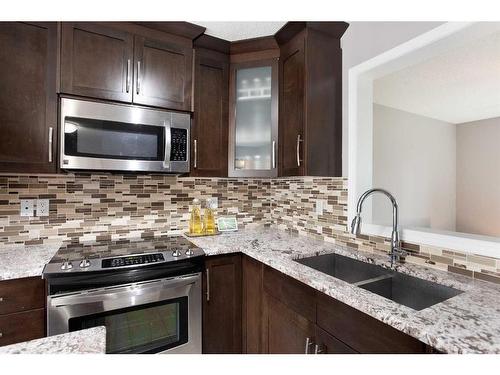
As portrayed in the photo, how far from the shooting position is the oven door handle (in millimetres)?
1336

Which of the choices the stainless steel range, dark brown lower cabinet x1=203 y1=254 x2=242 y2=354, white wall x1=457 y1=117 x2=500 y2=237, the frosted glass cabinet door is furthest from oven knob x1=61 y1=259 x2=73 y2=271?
white wall x1=457 y1=117 x2=500 y2=237

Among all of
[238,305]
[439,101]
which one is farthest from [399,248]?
[439,101]

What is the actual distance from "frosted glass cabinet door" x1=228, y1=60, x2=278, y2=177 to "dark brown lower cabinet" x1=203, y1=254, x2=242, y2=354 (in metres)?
0.66

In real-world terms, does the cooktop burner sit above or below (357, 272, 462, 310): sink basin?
above

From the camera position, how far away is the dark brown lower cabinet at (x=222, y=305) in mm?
1679

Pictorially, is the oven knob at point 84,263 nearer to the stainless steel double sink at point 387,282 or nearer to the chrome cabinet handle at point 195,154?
the chrome cabinet handle at point 195,154

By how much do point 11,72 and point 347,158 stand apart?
196 centimetres

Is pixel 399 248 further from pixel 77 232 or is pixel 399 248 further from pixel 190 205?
pixel 77 232

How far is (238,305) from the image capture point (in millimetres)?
1765

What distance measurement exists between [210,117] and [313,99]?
73 cm

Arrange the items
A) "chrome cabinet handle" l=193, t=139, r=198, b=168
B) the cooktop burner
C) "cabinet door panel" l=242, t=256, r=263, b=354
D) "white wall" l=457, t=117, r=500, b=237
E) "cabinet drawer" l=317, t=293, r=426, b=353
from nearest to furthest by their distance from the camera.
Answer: "cabinet drawer" l=317, t=293, r=426, b=353 → the cooktop burner → "cabinet door panel" l=242, t=256, r=263, b=354 → "chrome cabinet handle" l=193, t=139, r=198, b=168 → "white wall" l=457, t=117, r=500, b=237

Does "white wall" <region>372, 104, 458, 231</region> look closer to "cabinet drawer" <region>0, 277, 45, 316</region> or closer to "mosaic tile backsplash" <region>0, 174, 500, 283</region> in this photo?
"mosaic tile backsplash" <region>0, 174, 500, 283</region>

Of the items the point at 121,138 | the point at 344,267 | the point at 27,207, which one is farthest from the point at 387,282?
the point at 27,207
